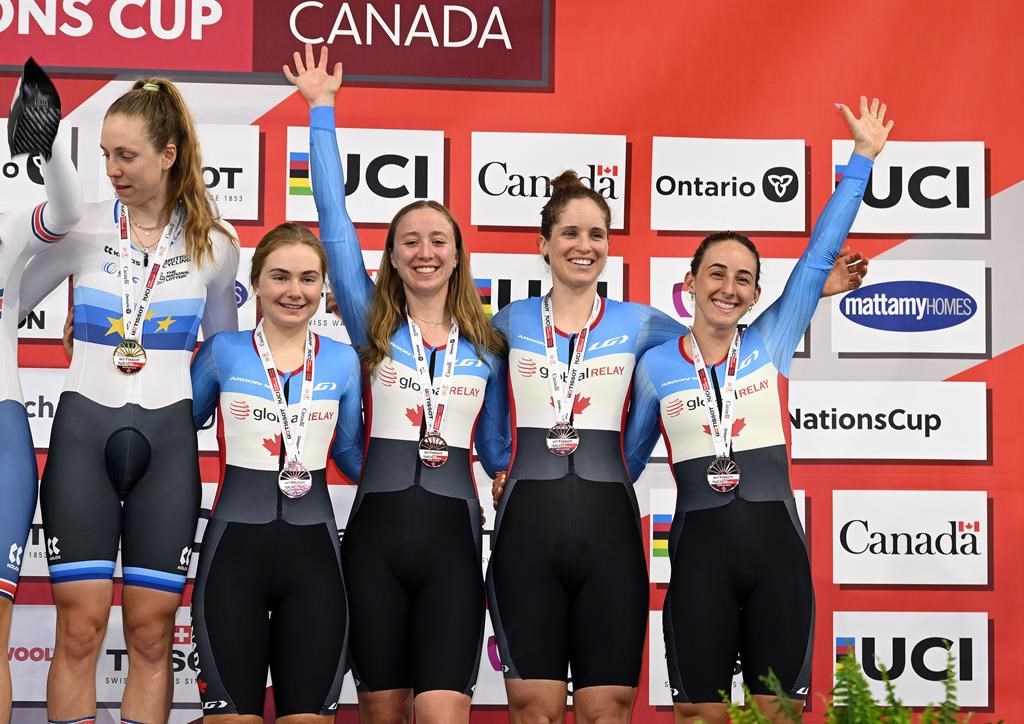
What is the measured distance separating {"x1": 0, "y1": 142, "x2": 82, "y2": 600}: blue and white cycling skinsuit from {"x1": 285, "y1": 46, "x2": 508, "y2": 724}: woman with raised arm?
0.67 m

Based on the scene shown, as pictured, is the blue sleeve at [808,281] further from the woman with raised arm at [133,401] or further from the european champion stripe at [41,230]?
the european champion stripe at [41,230]

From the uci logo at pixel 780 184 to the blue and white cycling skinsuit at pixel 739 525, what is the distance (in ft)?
2.98

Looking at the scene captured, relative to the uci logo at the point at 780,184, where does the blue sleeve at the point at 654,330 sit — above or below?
below

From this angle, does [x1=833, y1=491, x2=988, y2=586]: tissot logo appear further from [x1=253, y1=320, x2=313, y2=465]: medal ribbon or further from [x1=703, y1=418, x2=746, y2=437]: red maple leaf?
[x1=253, y1=320, x2=313, y2=465]: medal ribbon

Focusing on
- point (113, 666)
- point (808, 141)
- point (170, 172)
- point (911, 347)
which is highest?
point (808, 141)

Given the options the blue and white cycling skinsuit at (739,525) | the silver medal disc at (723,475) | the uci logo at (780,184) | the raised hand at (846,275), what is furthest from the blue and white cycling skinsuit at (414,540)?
the uci logo at (780,184)

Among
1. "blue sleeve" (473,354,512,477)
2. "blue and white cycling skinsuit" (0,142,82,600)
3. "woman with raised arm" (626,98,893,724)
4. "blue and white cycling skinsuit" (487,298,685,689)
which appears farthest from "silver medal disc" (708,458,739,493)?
"blue and white cycling skinsuit" (0,142,82,600)

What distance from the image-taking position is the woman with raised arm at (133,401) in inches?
112

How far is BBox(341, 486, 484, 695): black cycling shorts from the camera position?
278cm

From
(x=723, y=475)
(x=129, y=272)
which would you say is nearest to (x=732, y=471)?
(x=723, y=475)

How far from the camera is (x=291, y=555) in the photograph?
2758 millimetres

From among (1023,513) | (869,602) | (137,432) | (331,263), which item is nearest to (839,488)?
(869,602)

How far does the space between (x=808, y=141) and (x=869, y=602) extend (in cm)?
169

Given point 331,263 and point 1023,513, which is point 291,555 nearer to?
point 331,263
